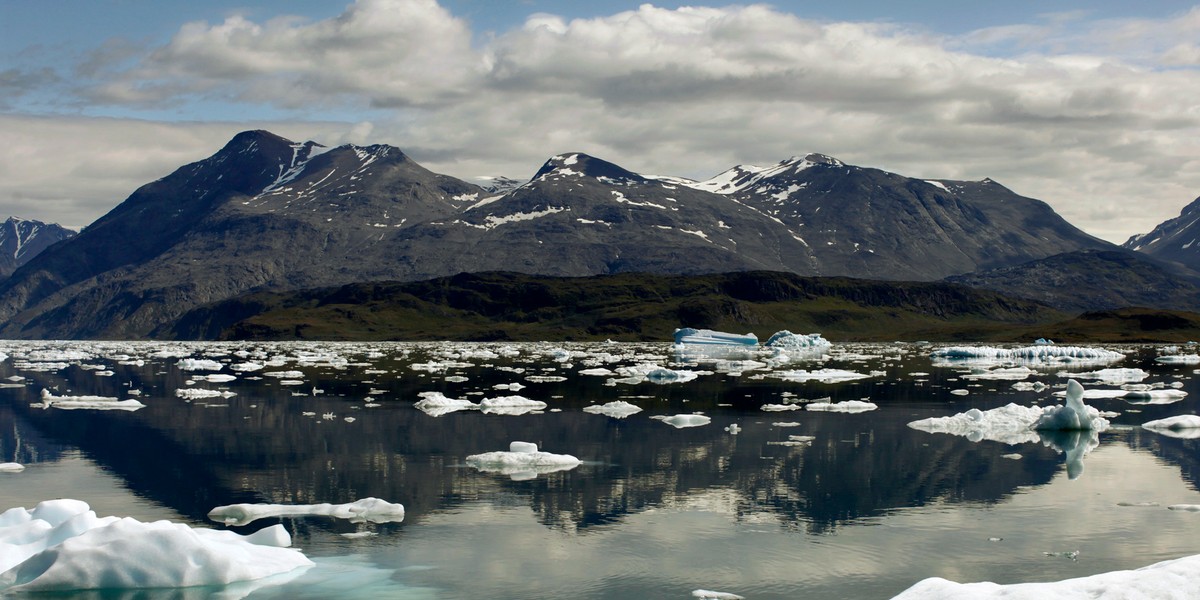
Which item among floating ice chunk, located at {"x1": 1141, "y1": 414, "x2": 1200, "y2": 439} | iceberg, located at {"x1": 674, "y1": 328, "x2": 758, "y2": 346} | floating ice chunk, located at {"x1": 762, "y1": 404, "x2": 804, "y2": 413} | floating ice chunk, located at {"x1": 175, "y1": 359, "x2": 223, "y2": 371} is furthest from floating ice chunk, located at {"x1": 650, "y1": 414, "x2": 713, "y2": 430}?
iceberg, located at {"x1": 674, "y1": 328, "x2": 758, "y2": 346}

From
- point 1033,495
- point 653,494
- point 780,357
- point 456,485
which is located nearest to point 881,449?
point 1033,495

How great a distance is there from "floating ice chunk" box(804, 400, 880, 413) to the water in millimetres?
1370

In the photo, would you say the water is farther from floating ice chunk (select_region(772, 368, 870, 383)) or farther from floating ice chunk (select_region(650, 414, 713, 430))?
floating ice chunk (select_region(772, 368, 870, 383))

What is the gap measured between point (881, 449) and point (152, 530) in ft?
83.4

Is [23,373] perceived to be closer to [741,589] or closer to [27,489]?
[27,489]

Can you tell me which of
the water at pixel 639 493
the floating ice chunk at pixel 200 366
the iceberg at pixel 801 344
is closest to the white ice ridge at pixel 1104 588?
the water at pixel 639 493

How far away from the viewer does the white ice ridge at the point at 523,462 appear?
3200 centimetres

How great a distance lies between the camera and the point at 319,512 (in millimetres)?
25422

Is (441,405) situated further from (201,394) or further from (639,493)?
(639,493)

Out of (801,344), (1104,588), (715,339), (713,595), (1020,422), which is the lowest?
(713,595)

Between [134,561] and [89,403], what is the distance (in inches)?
1673

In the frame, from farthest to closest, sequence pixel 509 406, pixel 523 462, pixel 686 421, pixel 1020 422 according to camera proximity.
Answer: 1. pixel 509 406
2. pixel 686 421
3. pixel 1020 422
4. pixel 523 462

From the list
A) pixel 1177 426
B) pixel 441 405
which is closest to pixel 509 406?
pixel 441 405

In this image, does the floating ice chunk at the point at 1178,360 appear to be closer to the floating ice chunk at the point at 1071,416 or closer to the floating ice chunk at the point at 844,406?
the floating ice chunk at the point at 844,406
